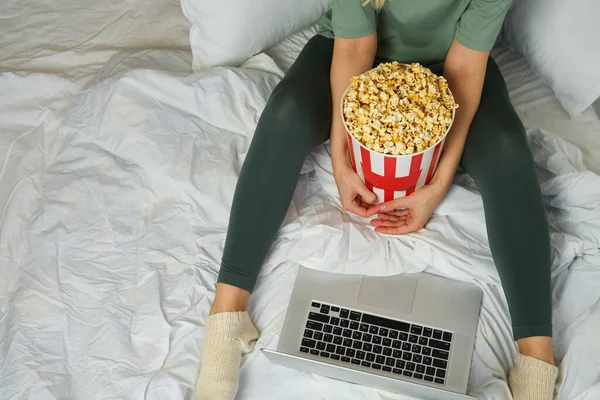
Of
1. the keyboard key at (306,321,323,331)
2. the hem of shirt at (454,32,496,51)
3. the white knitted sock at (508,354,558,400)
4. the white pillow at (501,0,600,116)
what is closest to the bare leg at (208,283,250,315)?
the keyboard key at (306,321,323,331)

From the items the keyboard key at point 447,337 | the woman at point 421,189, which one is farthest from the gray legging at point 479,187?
the keyboard key at point 447,337

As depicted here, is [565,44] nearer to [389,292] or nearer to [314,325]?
[389,292]

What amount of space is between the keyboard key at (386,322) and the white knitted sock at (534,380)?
0.61 ft

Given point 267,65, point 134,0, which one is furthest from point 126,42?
point 267,65

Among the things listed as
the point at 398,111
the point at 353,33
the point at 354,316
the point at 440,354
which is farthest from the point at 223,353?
the point at 353,33

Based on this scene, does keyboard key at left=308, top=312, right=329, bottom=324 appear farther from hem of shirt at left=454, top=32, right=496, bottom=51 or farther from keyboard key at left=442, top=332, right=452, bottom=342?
hem of shirt at left=454, top=32, right=496, bottom=51

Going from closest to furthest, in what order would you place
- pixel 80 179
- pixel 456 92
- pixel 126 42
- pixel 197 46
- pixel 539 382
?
1. pixel 539 382
2. pixel 456 92
3. pixel 80 179
4. pixel 197 46
5. pixel 126 42

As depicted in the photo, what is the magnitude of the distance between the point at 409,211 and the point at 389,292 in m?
0.15

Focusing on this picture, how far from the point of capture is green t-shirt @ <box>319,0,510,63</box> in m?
1.13

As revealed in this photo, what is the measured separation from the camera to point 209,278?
120 centimetres

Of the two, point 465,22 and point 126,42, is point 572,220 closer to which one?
point 465,22

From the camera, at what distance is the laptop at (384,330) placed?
42.3 inches

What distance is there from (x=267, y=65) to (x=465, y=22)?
428 mm

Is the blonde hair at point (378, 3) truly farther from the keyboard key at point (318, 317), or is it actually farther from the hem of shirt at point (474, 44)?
the keyboard key at point (318, 317)
